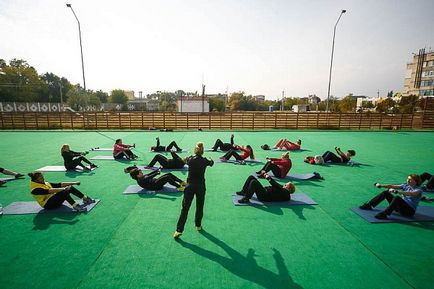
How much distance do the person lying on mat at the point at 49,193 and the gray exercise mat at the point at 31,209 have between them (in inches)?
5.4

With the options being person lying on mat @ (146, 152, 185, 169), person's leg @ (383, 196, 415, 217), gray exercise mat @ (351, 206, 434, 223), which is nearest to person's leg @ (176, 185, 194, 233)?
gray exercise mat @ (351, 206, 434, 223)

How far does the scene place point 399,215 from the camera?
22.3ft

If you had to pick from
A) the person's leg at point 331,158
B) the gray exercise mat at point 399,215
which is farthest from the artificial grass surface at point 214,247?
the person's leg at point 331,158

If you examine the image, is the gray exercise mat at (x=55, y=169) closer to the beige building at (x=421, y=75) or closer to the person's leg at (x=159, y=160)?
the person's leg at (x=159, y=160)

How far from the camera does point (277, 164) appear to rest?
33.6 ft

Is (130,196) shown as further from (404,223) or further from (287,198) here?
(404,223)

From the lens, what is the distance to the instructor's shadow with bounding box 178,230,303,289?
4.25 meters

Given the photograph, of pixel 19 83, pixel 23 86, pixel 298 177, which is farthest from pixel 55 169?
pixel 19 83

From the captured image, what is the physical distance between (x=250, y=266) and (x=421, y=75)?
110 meters

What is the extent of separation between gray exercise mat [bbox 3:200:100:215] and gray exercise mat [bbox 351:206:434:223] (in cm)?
793

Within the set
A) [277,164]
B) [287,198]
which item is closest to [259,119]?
[277,164]

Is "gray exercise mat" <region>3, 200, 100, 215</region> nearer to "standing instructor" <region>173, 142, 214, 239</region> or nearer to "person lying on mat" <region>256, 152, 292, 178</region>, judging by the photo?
"standing instructor" <region>173, 142, 214, 239</region>

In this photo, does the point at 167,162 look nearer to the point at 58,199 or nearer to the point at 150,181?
the point at 150,181

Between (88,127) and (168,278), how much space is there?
29.9 meters
